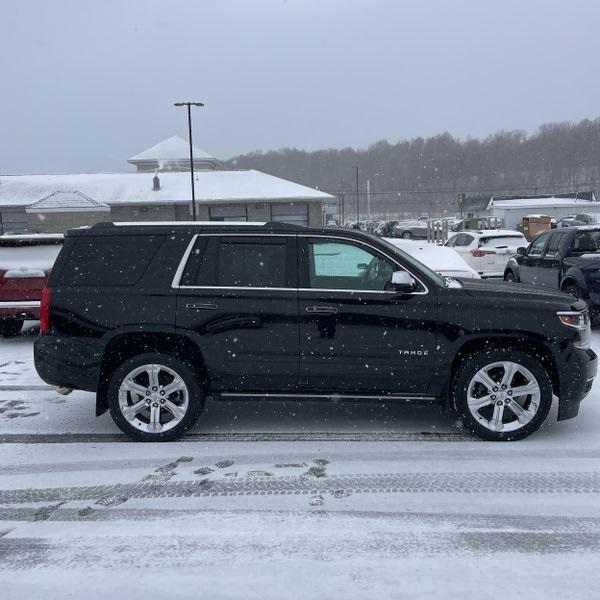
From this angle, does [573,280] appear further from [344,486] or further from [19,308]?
[19,308]

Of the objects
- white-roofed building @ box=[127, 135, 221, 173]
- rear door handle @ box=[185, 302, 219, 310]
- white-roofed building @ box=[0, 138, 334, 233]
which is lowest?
rear door handle @ box=[185, 302, 219, 310]

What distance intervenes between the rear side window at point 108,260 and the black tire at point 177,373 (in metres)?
0.68

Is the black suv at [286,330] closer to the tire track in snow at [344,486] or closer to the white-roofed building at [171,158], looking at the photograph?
the tire track in snow at [344,486]

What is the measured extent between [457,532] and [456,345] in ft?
A: 6.13

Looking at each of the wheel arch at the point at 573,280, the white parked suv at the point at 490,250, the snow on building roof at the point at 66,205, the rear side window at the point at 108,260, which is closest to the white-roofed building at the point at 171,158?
the snow on building roof at the point at 66,205

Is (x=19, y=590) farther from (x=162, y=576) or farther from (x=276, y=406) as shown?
(x=276, y=406)

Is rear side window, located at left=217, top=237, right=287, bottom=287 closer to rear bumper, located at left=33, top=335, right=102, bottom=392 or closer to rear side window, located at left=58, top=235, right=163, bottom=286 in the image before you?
rear side window, located at left=58, top=235, right=163, bottom=286

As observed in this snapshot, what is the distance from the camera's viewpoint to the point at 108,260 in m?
5.64

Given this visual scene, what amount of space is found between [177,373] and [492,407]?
262 centimetres

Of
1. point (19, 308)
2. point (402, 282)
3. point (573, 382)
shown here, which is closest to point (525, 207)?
point (19, 308)

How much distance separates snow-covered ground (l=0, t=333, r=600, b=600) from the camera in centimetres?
→ 333

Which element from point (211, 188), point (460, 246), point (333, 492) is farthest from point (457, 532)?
point (211, 188)

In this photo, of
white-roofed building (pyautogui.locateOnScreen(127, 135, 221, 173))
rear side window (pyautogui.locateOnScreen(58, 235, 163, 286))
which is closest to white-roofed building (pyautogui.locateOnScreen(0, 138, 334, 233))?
white-roofed building (pyautogui.locateOnScreen(127, 135, 221, 173))

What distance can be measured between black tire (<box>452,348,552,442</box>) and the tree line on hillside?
12914 centimetres
